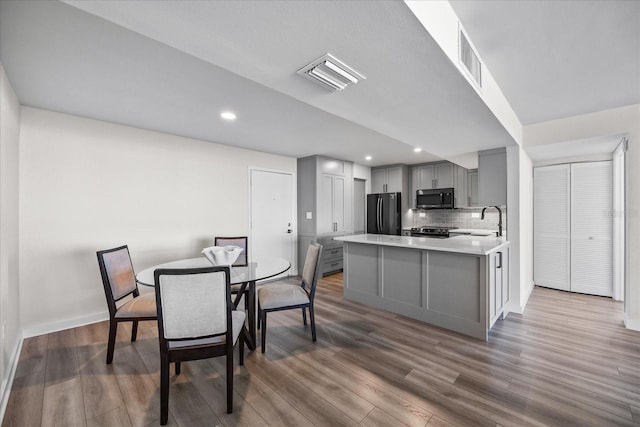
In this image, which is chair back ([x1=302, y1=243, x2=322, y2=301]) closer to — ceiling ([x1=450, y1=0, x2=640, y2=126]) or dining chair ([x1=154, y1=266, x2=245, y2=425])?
dining chair ([x1=154, y1=266, x2=245, y2=425])

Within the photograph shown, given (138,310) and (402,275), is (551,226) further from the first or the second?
(138,310)

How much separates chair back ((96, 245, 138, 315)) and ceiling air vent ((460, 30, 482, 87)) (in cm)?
304

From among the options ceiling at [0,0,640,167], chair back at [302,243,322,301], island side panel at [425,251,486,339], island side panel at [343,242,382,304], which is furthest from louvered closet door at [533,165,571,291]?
chair back at [302,243,322,301]

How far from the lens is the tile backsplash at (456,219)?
541 centimetres

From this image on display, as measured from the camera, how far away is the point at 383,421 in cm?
164

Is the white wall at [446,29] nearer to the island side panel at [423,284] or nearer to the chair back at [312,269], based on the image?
the island side panel at [423,284]

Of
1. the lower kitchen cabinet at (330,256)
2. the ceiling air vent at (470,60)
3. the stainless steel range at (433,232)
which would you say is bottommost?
the lower kitchen cabinet at (330,256)

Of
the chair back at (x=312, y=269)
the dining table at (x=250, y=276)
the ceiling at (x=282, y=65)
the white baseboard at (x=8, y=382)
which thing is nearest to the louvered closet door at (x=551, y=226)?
the ceiling at (x=282, y=65)

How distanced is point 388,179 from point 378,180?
0.28 m

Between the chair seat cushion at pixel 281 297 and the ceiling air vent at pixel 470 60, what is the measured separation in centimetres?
227

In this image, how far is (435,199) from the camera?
577 centimetres

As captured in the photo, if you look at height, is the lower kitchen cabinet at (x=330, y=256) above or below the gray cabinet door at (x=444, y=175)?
below

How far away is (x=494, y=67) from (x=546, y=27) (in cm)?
48

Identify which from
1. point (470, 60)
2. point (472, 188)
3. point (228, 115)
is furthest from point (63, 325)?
point (472, 188)
